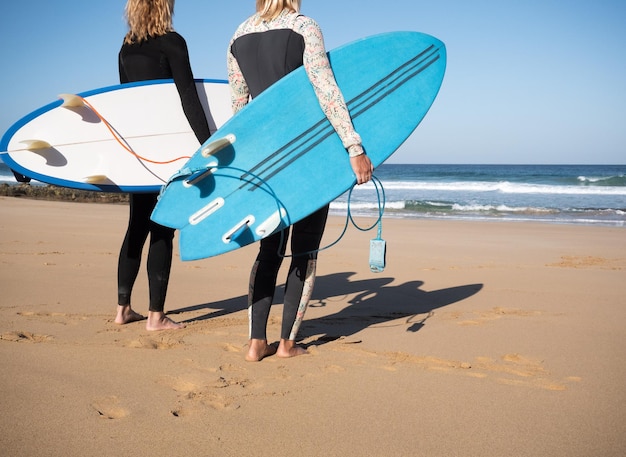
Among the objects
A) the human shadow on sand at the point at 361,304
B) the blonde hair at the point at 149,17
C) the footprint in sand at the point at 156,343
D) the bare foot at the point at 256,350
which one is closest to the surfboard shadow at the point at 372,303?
the human shadow on sand at the point at 361,304

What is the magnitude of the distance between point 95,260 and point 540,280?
12.7ft

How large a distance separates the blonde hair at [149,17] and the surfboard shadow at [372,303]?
5.65 ft

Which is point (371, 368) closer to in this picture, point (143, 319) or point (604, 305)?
point (143, 319)

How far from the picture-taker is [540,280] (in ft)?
14.6

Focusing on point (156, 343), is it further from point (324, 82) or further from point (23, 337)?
point (324, 82)

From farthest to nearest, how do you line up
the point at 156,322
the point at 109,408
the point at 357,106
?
the point at 156,322 < the point at 357,106 < the point at 109,408

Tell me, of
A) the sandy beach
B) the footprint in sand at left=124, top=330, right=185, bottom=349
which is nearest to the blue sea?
the sandy beach

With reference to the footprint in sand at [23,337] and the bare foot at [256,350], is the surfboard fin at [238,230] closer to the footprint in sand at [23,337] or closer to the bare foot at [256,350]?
the bare foot at [256,350]

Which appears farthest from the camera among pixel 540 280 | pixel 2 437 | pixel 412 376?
pixel 540 280

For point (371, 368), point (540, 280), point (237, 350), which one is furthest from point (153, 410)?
point (540, 280)

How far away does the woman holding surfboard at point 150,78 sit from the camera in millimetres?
2760

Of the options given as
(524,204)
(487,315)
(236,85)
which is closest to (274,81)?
(236,85)

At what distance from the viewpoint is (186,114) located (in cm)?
276

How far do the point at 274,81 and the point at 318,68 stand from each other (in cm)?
23
